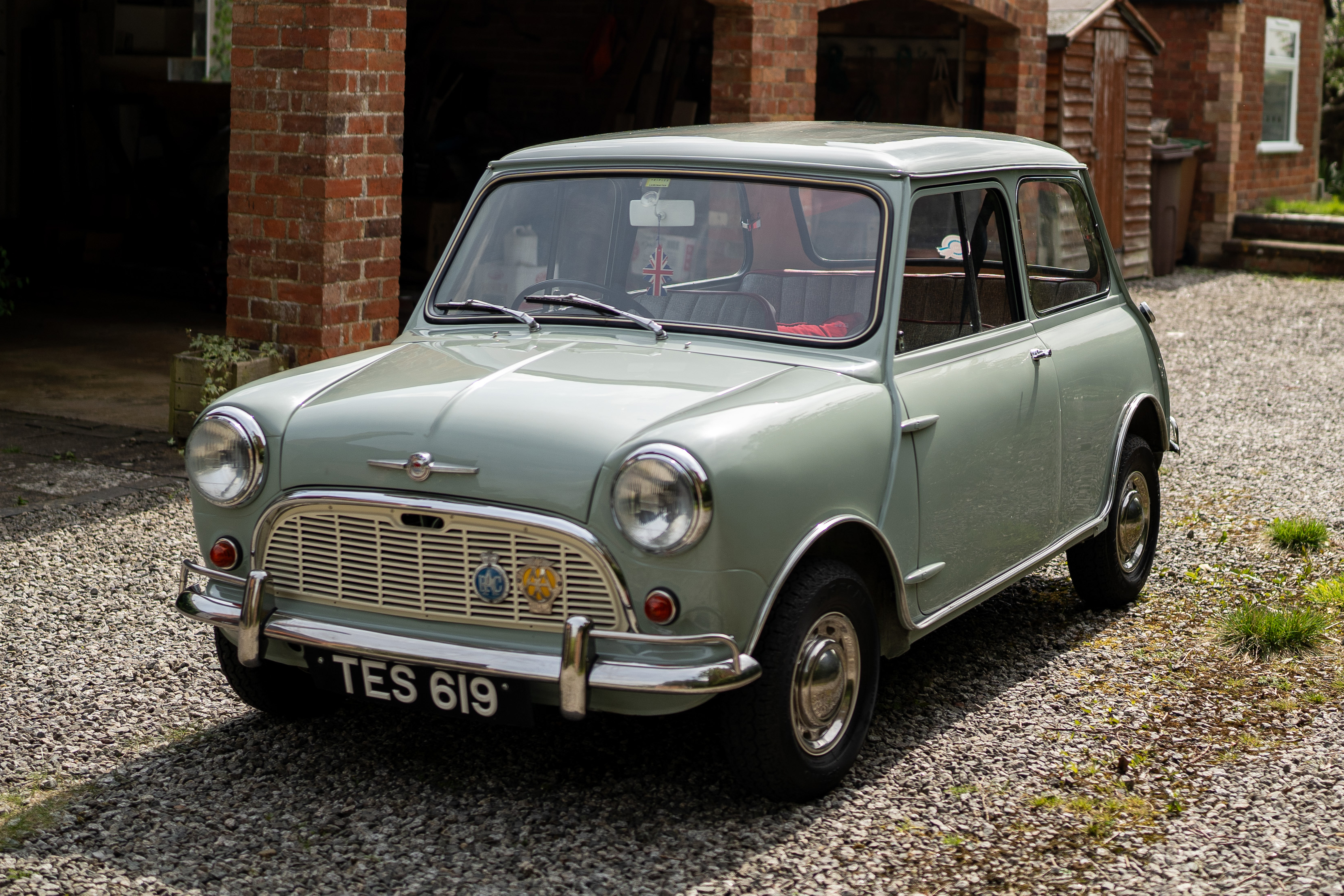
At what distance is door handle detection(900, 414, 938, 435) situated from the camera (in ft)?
12.4

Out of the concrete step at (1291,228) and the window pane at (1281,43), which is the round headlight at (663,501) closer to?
the concrete step at (1291,228)

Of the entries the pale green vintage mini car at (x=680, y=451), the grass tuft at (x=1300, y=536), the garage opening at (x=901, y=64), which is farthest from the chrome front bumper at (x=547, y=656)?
the garage opening at (x=901, y=64)

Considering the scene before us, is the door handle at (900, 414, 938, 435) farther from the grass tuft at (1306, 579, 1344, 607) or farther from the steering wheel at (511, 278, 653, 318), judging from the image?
the grass tuft at (1306, 579, 1344, 607)

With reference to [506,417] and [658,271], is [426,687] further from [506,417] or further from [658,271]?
[658,271]

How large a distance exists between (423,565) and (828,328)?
1232 millimetres

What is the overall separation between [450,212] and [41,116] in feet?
14.2

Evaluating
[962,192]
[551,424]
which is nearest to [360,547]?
[551,424]

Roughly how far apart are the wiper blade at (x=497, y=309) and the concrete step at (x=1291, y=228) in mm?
15233

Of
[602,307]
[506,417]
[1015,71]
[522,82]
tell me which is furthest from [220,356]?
[522,82]

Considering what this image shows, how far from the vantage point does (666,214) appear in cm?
414

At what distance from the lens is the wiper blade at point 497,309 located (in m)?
4.10

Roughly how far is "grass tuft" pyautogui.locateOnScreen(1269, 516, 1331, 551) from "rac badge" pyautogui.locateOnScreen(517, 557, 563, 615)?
3.86m

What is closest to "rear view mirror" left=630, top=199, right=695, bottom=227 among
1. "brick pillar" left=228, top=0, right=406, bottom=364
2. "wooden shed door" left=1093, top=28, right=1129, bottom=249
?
"brick pillar" left=228, top=0, right=406, bottom=364

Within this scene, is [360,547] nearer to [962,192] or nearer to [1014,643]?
[962,192]
